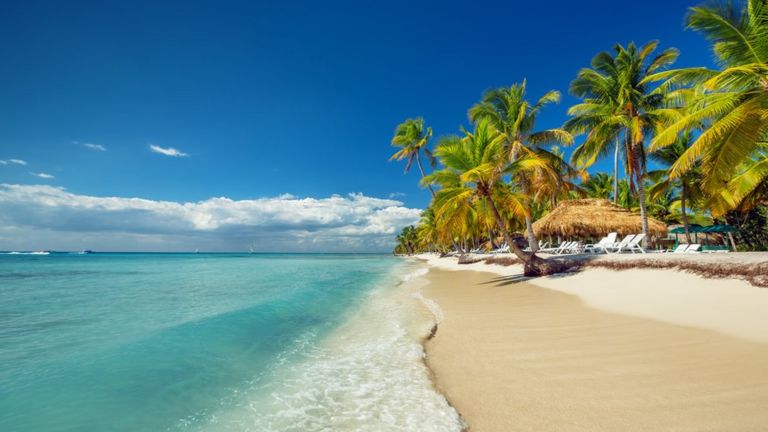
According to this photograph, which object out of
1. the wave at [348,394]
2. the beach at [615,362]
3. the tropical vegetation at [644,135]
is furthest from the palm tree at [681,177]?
the wave at [348,394]

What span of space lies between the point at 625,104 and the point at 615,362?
15945 millimetres

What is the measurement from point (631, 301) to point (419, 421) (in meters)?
6.66

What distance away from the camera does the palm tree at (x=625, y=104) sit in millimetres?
14727

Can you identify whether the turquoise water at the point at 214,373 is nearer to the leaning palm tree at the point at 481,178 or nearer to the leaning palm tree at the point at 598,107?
the leaning palm tree at the point at 481,178

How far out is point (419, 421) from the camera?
118 inches

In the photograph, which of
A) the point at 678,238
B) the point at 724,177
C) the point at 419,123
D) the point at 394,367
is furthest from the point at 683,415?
the point at 678,238

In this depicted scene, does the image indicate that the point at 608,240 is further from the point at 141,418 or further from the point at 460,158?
the point at 141,418

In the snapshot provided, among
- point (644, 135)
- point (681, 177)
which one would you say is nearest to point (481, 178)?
point (644, 135)

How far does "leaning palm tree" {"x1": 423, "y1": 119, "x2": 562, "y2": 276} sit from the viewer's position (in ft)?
42.7

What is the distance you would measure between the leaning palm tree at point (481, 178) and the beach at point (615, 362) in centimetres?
569

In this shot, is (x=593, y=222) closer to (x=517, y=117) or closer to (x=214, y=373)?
(x=517, y=117)

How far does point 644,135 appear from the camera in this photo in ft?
51.2

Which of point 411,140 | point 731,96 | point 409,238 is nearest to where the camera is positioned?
point 731,96

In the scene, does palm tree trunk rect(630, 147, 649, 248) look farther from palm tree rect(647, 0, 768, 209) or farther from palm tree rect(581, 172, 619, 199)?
palm tree rect(581, 172, 619, 199)
